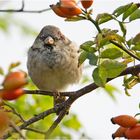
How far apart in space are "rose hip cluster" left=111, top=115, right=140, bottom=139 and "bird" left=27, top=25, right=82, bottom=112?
8.29 ft

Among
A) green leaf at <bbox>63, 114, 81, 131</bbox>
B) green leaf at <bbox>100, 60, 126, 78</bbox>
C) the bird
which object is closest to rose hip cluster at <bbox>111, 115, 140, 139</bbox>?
green leaf at <bbox>100, 60, 126, 78</bbox>

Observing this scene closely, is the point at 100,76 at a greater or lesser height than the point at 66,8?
lesser

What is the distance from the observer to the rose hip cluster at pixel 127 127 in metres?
1.25

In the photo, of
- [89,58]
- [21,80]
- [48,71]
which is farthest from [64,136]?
[21,80]

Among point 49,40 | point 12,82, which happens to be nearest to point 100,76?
point 12,82

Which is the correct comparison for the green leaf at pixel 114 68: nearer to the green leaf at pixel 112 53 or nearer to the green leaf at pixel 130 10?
the green leaf at pixel 112 53

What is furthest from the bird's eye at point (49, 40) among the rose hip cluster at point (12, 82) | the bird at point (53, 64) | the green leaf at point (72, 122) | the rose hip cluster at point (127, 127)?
the rose hip cluster at point (12, 82)

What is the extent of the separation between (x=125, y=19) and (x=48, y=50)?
2.26 meters

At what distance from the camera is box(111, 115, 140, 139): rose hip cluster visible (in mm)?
1246

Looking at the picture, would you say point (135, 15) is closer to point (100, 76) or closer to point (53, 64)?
point (100, 76)

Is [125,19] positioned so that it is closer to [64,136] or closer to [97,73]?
[97,73]

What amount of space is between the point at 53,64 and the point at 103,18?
88.6 inches

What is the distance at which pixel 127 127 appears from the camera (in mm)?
1327

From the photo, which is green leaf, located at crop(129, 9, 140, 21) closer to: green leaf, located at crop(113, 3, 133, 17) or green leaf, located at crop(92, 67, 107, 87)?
green leaf, located at crop(113, 3, 133, 17)
